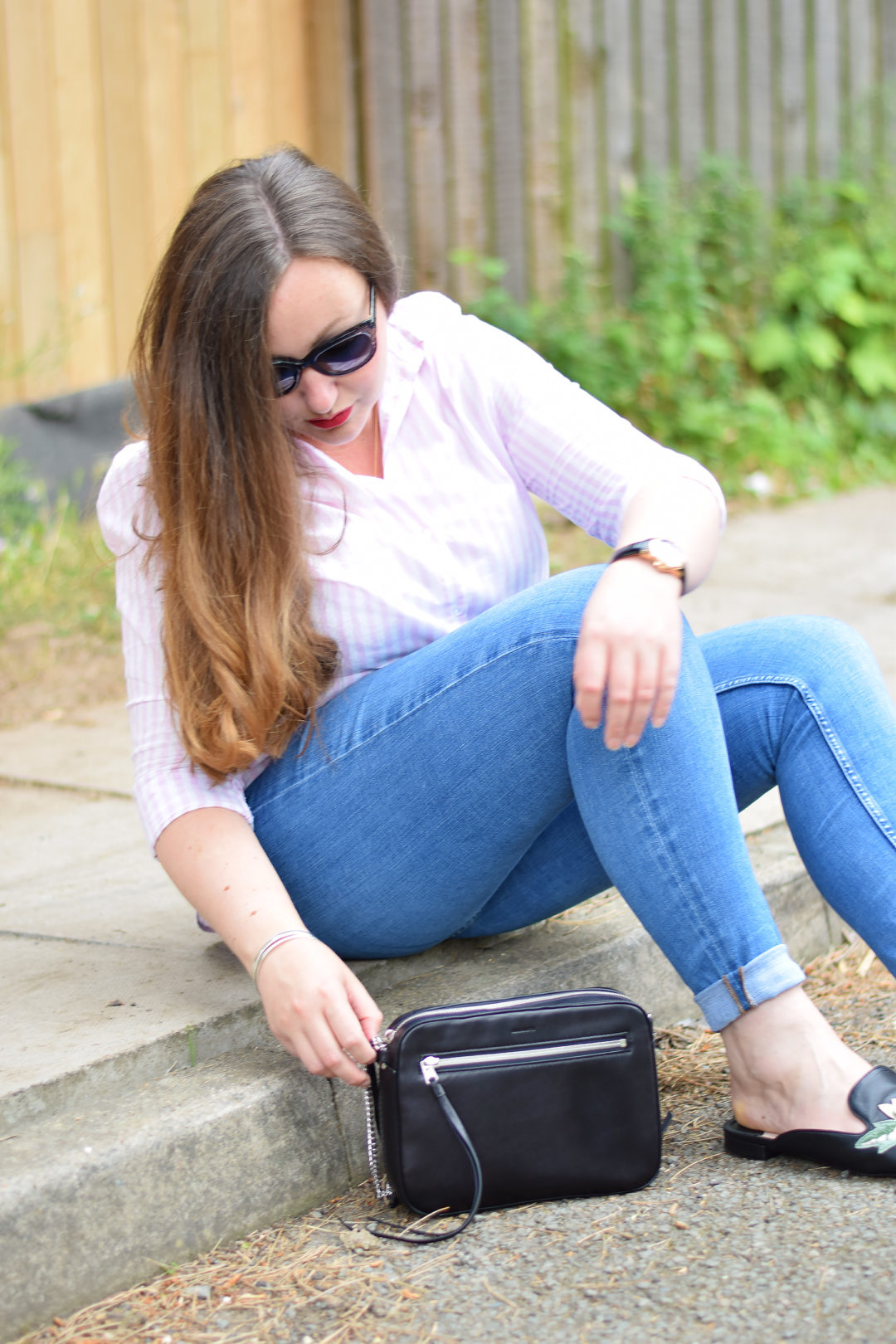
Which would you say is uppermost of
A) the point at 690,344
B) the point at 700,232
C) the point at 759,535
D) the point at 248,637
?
the point at 248,637

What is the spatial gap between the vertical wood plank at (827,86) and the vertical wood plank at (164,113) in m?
2.76

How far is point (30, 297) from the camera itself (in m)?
4.45

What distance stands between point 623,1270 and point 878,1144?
1.08 feet

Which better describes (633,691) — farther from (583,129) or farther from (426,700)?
(583,129)

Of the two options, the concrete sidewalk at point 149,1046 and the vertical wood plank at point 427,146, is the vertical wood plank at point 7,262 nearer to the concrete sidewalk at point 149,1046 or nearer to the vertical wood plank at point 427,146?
the vertical wood plank at point 427,146

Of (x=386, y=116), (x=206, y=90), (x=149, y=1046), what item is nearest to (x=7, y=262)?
(x=206, y=90)

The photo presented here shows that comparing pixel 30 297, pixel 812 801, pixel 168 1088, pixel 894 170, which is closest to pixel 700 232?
pixel 894 170

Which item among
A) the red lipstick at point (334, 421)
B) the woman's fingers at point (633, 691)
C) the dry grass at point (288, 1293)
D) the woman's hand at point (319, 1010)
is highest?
the red lipstick at point (334, 421)

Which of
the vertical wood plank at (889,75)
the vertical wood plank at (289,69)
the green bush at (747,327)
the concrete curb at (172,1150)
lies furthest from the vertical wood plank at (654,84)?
the concrete curb at (172,1150)

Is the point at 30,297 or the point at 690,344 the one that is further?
the point at 690,344

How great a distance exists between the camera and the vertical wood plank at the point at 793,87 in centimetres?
595

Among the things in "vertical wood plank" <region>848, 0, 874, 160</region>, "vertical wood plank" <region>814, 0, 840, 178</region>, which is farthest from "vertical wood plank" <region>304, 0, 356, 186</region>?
"vertical wood plank" <region>848, 0, 874, 160</region>

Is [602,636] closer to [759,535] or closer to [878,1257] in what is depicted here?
[878,1257]

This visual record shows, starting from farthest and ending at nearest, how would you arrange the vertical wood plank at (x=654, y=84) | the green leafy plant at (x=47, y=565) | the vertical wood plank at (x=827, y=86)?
the vertical wood plank at (x=827, y=86) < the vertical wood plank at (x=654, y=84) < the green leafy plant at (x=47, y=565)
